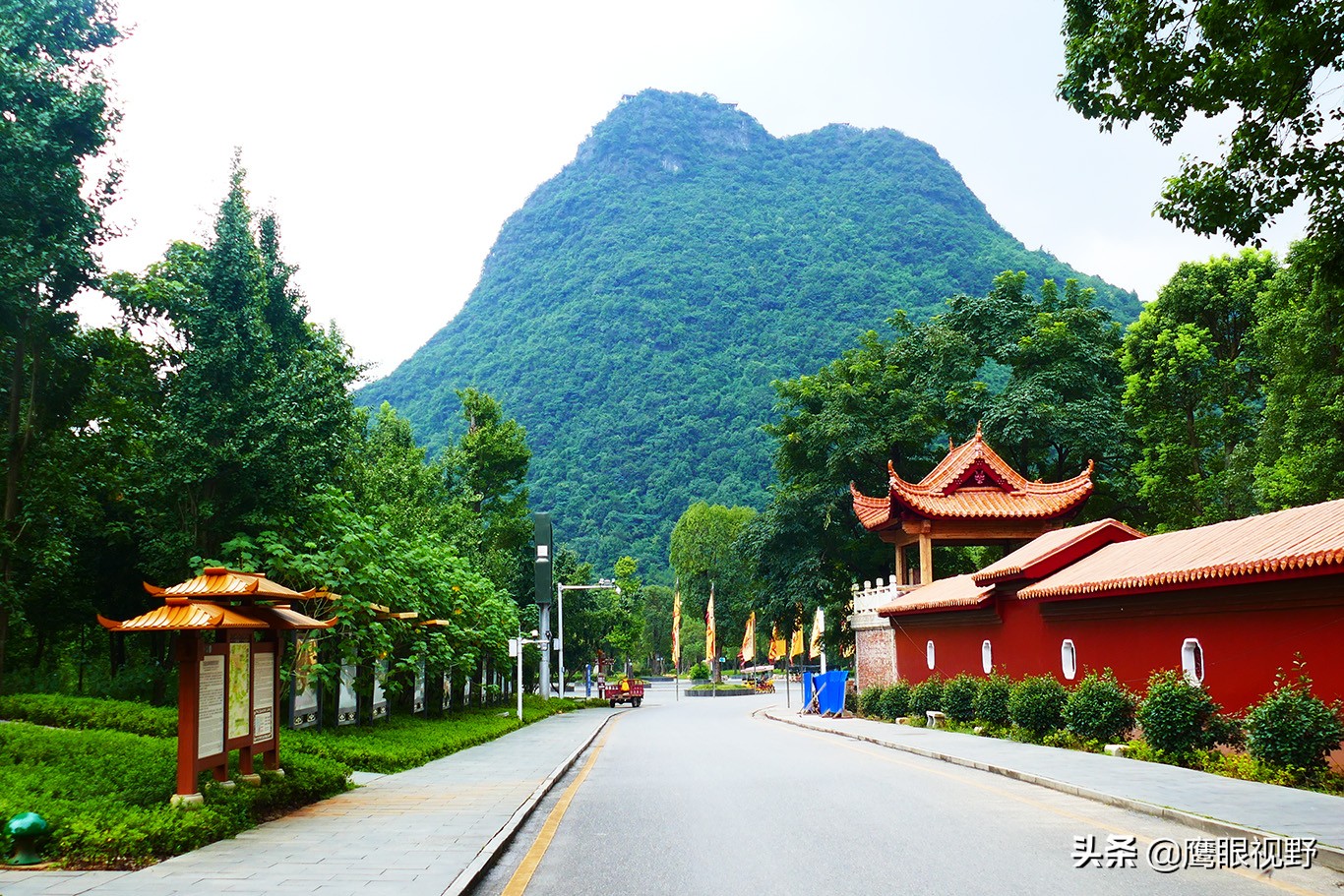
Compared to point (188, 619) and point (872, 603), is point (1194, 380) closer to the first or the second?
point (872, 603)

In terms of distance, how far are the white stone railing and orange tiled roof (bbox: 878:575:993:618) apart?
439mm

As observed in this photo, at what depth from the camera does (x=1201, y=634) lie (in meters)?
16.7

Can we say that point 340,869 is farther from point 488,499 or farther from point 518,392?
point 518,392

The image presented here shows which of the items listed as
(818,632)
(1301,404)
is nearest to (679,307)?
(818,632)

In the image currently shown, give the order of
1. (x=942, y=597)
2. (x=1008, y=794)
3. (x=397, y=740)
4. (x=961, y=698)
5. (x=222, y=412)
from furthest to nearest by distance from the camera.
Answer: (x=942, y=597)
(x=961, y=698)
(x=397, y=740)
(x=222, y=412)
(x=1008, y=794)

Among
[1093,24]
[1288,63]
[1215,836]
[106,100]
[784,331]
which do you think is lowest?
[1215,836]

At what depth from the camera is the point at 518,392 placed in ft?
386

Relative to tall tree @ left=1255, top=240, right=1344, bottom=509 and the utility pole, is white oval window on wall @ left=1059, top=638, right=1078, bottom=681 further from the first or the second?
the utility pole

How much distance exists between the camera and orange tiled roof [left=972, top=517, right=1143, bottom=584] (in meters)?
23.4

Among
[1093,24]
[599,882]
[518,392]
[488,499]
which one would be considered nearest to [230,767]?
[599,882]

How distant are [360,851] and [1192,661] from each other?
13.4m

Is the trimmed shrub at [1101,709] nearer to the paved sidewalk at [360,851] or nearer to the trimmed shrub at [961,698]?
the trimmed shrub at [961,698]

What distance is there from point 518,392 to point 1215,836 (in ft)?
364

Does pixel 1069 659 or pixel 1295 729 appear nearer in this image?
pixel 1295 729
